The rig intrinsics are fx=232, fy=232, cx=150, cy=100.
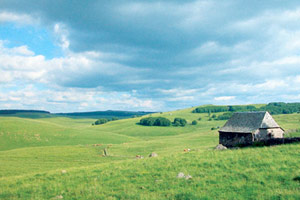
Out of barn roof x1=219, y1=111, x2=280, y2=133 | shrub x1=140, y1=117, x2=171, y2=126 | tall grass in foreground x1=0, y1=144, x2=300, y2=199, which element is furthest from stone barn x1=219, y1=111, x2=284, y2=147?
shrub x1=140, y1=117, x2=171, y2=126

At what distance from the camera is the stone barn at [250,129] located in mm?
48094

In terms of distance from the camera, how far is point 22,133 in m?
93.1

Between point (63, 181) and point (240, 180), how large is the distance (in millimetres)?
11666

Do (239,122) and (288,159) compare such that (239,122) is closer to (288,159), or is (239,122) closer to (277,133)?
(277,133)

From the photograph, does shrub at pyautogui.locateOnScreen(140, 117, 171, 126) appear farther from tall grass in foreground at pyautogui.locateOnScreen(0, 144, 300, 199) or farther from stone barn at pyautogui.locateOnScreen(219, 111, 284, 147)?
tall grass in foreground at pyautogui.locateOnScreen(0, 144, 300, 199)

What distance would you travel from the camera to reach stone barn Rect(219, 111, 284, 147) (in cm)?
4809

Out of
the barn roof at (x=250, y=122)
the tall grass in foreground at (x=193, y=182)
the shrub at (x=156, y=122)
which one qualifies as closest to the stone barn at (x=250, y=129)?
the barn roof at (x=250, y=122)

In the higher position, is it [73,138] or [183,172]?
[183,172]

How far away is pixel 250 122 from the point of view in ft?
164

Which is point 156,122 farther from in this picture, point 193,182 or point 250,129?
point 193,182

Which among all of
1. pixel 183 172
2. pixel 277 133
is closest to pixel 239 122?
pixel 277 133

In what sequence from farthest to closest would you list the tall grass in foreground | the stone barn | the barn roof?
the barn roof < the stone barn < the tall grass in foreground

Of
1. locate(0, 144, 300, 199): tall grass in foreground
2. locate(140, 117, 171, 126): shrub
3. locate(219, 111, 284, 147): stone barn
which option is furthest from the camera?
locate(140, 117, 171, 126): shrub

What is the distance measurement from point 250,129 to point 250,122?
2.10m
